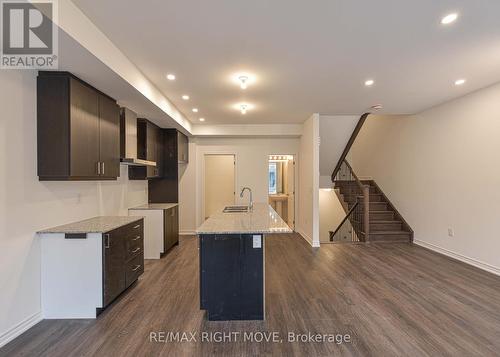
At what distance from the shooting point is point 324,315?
2621mm

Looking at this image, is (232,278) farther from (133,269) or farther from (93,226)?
(93,226)

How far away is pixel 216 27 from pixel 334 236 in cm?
715

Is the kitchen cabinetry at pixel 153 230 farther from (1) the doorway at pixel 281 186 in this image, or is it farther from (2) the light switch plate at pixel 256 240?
(1) the doorway at pixel 281 186

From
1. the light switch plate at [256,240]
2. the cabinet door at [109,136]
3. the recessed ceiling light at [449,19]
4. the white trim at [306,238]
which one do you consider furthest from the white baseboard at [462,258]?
Answer: the cabinet door at [109,136]

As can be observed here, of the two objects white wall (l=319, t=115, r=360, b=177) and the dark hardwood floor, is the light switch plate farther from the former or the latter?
white wall (l=319, t=115, r=360, b=177)

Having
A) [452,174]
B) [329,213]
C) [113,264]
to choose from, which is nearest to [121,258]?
[113,264]

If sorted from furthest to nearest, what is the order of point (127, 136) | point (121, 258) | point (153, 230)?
point (153, 230)
point (127, 136)
point (121, 258)

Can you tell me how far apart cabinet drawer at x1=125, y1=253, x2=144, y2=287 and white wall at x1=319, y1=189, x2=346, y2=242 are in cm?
627

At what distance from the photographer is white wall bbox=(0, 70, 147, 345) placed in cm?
222

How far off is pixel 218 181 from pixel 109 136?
537 cm

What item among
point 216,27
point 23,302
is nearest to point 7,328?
point 23,302

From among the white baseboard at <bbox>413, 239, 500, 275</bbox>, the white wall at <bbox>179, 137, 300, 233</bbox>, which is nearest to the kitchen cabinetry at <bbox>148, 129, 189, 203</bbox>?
the white wall at <bbox>179, 137, 300, 233</bbox>

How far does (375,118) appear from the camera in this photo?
6.78m

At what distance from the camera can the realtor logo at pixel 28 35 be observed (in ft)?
6.02
